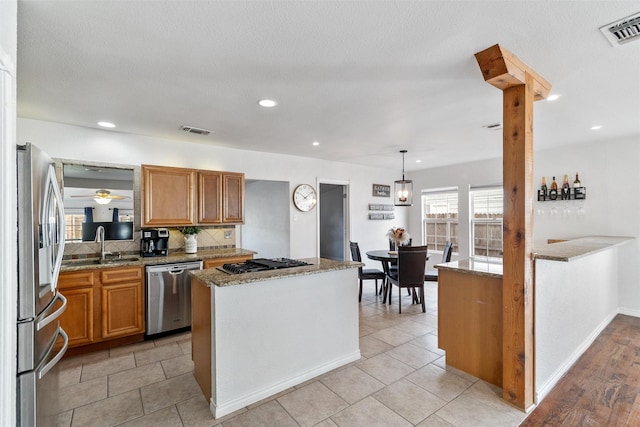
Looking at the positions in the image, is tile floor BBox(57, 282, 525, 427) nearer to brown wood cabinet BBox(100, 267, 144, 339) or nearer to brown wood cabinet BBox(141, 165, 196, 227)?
brown wood cabinet BBox(100, 267, 144, 339)

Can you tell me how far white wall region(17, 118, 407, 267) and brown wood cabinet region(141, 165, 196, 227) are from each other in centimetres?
33

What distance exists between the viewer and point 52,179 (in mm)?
1689

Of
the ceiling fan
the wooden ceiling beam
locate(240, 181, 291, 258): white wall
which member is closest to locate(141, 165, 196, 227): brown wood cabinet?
the ceiling fan

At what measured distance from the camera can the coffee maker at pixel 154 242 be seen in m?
3.64

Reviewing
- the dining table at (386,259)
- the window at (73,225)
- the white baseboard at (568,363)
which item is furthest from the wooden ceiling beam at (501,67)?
the window at (73,225)

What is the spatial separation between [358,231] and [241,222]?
264 centimetres

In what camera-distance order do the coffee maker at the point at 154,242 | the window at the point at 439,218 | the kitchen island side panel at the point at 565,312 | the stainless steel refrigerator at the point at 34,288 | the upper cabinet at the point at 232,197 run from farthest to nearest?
the window at the point at 439,218 < the upper cabinet at the point at 232,197 < the coffee maker at the point at 154,242 < the kitchen island side panel at the point at 565,312 < the stainless steel refrigerator at the point at 34,288

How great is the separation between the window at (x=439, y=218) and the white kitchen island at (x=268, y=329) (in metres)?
4.25

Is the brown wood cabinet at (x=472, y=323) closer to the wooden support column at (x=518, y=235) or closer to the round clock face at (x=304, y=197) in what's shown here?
the wooden support column at (x=518, y=235)

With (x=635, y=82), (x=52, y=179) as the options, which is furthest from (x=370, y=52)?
(x=635, y=82)

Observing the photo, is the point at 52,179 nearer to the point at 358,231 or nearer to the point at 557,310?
the point at 557,310

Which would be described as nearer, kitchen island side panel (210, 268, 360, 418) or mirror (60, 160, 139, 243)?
kitchen island side panel (210, 268, 360, 418)

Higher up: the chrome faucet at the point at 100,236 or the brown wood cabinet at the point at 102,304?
the chrome faucet at the point at 100,236

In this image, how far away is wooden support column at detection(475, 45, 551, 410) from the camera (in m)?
2.06
